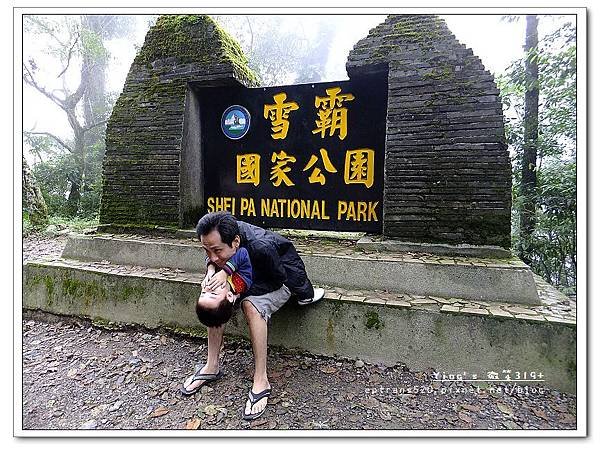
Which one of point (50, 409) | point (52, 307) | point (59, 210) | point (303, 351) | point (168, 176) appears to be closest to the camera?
point (50, 409)

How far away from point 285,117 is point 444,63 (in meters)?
1.59

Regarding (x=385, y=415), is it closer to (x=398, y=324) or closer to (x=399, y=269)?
(x=398, y=324)

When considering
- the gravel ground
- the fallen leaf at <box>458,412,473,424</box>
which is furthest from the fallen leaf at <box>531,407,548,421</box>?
the fallen leaf at <box>458,412,473,424</box>

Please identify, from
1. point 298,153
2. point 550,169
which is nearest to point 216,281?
point 298,153

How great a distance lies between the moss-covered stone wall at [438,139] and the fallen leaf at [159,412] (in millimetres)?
2232

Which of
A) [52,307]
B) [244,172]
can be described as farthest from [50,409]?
[244,172]

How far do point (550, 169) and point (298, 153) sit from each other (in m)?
3.15

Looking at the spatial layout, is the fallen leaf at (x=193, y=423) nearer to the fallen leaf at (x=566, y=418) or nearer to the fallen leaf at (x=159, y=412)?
the fallen leaf at (x=159, y=412)

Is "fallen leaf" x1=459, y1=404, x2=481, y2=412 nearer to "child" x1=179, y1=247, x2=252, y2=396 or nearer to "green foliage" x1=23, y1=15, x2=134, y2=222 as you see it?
"child" x1=179, y1=247, x2=252, y2=396

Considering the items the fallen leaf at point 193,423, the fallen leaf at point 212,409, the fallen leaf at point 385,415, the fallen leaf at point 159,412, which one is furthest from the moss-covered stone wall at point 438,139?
the fallen leaf at point 159,412

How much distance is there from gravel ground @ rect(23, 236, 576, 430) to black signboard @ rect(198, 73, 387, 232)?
4.90 ft

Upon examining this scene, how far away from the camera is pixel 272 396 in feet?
7.89

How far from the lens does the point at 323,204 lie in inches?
148
